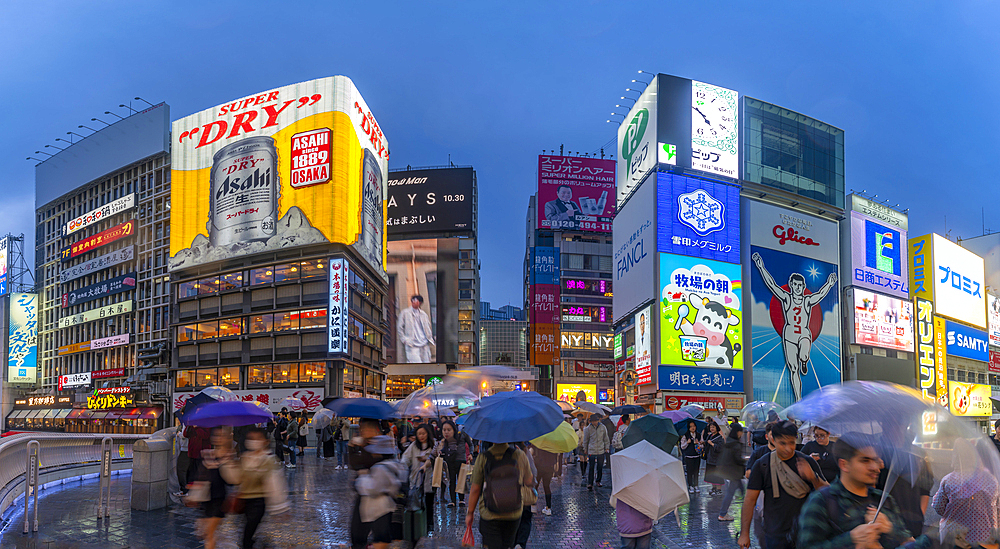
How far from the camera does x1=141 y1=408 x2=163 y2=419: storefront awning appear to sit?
58250mm

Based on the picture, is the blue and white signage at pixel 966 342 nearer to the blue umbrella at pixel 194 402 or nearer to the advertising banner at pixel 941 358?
the advertising banner at pixel 941 358

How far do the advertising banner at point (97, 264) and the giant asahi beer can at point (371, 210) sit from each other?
20.9m

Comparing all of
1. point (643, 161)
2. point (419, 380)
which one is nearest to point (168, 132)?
point (419, 380)

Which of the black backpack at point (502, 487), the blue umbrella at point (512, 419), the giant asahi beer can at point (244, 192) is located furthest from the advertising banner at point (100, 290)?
the black backpack at point (502, 487)

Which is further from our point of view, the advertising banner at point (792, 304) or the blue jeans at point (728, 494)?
the advertising banner at point (792, 304)

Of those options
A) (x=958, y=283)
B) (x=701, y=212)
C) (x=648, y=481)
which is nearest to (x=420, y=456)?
(x=648, y=481)

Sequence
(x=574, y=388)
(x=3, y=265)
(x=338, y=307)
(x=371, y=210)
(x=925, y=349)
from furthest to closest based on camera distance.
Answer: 1. (x=574, y=388)
2. (x=3, y=265)
3. (x=925, y=349)
4. (x=371, y=210)
5. (x=338, y=307)

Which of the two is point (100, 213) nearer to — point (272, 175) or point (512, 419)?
point (272, 175)

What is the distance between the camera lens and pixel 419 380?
8006 centimetres

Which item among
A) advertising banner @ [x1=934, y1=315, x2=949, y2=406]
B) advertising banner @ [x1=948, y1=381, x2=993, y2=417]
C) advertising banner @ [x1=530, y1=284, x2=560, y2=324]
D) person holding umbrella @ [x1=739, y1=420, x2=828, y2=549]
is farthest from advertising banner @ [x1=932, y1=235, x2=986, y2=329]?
person holding umbrella @ [x1=739, y1=420, x2=828, y2=549]

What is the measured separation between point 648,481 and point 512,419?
Answer: 1.39 metres

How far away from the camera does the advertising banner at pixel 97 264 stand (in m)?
63.2

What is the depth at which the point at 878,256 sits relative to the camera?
5972 centimetres

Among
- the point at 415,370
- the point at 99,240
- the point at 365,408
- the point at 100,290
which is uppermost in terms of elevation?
the point at 99,240
